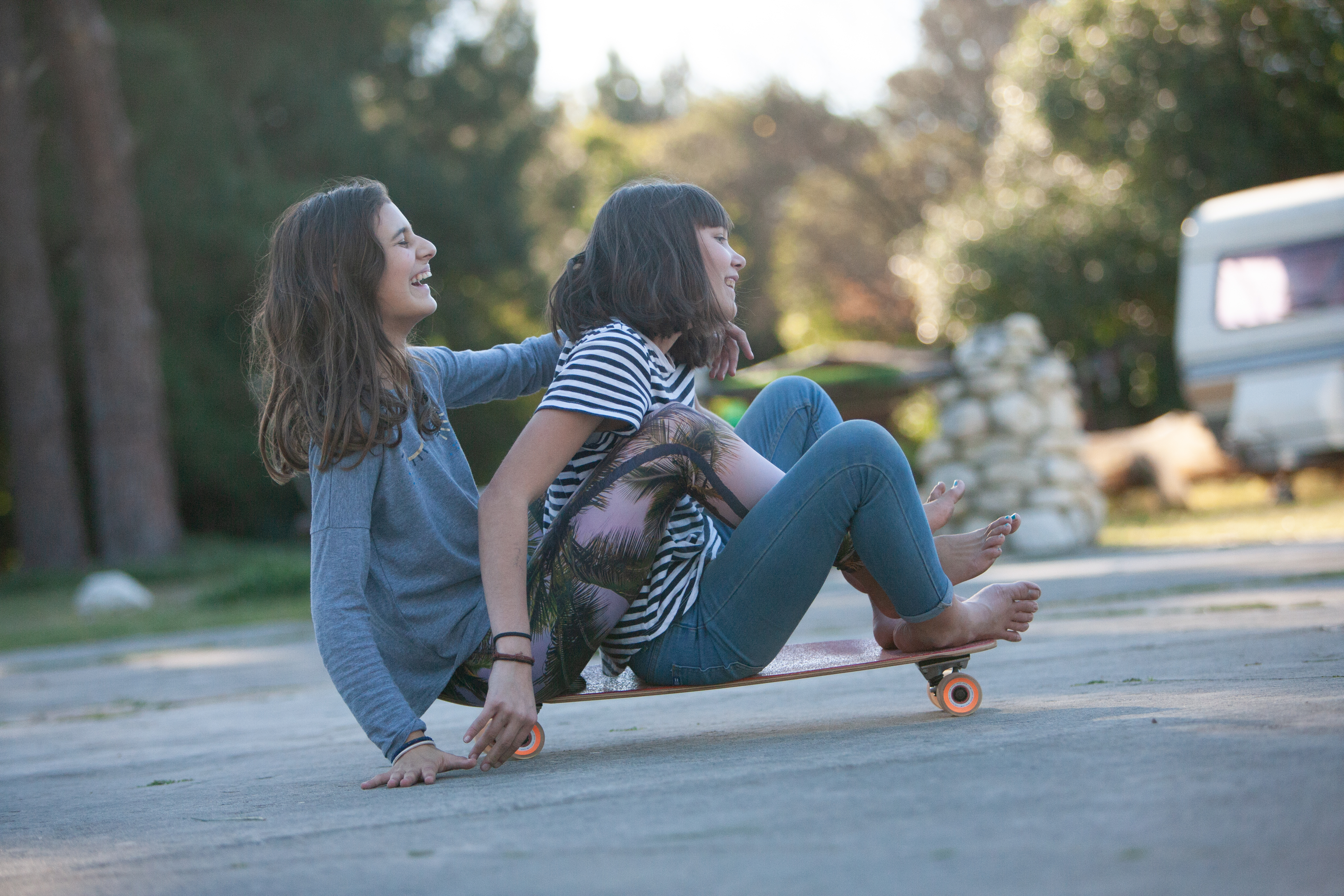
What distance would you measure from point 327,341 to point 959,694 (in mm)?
1500

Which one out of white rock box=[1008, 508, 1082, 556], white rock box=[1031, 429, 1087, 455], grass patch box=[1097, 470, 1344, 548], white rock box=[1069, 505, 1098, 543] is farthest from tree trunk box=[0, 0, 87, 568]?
grass patch box=[1097, 470, 1344, 548]

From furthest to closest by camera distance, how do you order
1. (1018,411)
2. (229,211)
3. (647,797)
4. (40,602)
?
1. (229,211)
2. (40,602)
3. (1018,411)
4. (647,797)

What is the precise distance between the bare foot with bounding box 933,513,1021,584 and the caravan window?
861 centimetres

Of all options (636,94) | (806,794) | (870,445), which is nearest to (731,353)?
(870,445)

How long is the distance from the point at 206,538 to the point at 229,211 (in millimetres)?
4322

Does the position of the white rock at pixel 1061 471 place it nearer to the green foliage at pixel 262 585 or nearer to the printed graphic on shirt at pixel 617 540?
the green foliage at pixel 262 585

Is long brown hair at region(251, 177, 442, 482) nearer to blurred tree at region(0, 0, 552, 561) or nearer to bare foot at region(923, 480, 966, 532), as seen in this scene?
bare foot at region(923, 480, 966, 532)

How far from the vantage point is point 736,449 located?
8.01 ft

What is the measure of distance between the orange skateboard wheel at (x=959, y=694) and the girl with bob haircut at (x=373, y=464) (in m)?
0.82

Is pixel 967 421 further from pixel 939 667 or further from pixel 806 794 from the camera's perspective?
pixel 806 794

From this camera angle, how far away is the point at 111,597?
10633 millimetres

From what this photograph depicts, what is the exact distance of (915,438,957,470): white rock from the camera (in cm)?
945

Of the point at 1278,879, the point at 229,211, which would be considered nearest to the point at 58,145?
the point at 229,211

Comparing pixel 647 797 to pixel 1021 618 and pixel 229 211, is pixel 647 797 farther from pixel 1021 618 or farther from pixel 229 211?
pixel 229 211
